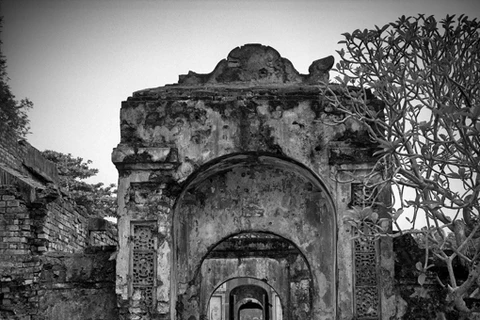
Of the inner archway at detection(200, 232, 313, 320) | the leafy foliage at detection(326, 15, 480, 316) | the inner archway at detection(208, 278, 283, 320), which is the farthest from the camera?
the inner archway at detection(208, 278, 283, 320)

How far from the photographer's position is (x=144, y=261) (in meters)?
8.30

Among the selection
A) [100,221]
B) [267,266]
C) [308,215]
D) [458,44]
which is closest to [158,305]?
[308,215]

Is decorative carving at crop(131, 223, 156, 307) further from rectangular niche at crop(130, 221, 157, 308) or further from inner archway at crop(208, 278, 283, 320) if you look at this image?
inner archway at crop(208, 278, 283, 320)

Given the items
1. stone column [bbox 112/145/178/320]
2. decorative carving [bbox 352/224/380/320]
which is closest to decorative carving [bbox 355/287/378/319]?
decorative carving [bbox 352/224/380/320]

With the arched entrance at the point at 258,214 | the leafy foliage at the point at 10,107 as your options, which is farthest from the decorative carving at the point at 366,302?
the leafy foliage at the point at 10,107

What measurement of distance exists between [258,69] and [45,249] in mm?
4685

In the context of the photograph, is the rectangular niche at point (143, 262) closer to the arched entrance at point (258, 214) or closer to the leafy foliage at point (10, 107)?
the arched entrance at point (258, 214)

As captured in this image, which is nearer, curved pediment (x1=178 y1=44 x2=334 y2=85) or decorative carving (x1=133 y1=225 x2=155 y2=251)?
decorative carving (x1=133 y1=225 x2=155 y2=251)

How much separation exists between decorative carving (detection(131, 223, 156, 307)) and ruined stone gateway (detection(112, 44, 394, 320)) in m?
0.01

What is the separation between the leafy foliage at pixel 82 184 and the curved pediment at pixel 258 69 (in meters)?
15.0

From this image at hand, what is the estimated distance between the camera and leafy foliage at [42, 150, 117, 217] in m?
23.3

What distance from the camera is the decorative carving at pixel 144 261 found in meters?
8.26

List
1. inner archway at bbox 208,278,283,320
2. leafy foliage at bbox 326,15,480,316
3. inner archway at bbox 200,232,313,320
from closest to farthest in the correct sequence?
1. leafy foliage at bbox 326,15,480,316
2. inner archway at bbox 200,232,313,320
3. inner archway at bbox 208,278,283,320

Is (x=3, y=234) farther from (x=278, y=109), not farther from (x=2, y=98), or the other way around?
(x=2, y=98)
